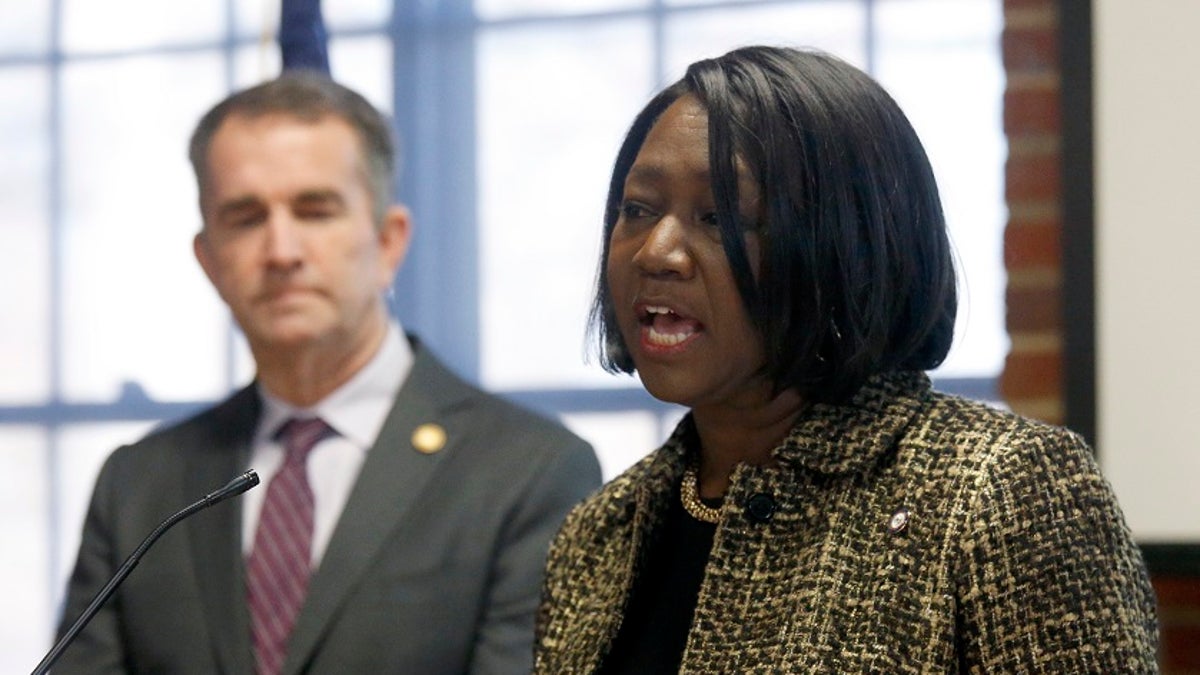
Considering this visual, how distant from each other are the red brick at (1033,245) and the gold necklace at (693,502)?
90cm

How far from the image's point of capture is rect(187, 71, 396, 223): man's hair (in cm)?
232

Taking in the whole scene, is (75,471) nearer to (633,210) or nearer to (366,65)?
(366,65)

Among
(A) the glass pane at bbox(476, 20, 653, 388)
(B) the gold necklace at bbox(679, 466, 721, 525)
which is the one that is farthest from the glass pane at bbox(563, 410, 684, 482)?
(B) the gold necklace at bbox(679, 466, 721, 525)

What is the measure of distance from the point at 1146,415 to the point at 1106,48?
0.49 meters

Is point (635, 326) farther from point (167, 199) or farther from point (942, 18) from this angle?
point (167, 199)

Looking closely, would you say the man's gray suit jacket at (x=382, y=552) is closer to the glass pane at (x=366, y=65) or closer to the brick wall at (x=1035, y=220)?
the glass pane at (x=366, y=65)

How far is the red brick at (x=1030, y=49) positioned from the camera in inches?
88.5

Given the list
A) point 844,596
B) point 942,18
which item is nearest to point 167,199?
point 942,18

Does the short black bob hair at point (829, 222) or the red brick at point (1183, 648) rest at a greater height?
the short black bob hair at point (829, 222)

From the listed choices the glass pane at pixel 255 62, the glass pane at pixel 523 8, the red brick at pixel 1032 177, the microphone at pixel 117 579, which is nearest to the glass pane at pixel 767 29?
the glass pane at pixel 523 8

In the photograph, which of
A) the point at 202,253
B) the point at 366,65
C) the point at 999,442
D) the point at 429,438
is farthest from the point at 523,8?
the point at 999,442

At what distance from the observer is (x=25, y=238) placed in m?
2.68

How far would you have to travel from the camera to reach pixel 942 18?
2.31m

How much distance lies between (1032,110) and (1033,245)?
185 millimetres
